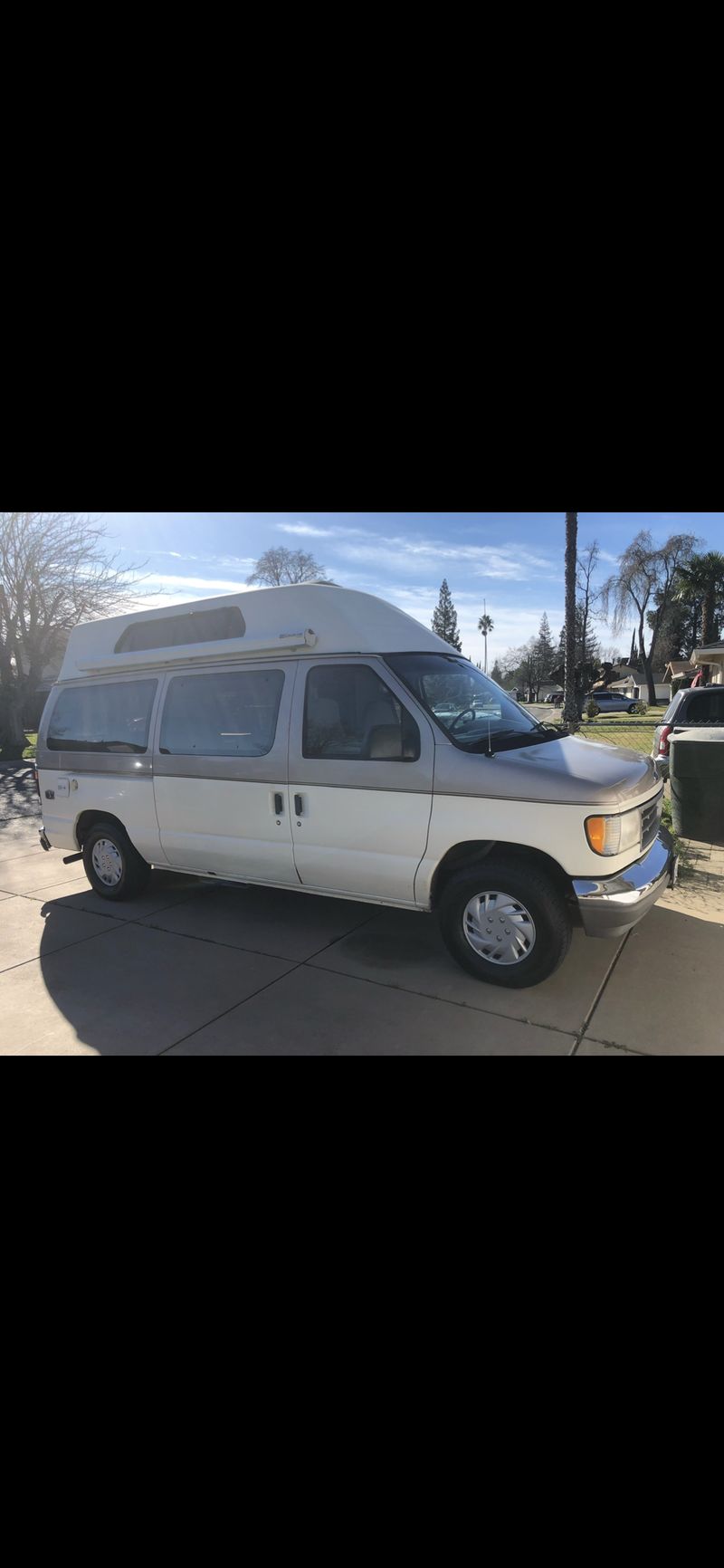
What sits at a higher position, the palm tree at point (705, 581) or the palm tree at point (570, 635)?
the palm tree at point (705, 581)

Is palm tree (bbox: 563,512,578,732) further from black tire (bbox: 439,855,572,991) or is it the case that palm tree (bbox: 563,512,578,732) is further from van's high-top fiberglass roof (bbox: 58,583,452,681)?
black tire (bbox: 439,855,572,991)

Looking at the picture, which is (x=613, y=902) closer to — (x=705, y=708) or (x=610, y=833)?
(x=610, y=833)

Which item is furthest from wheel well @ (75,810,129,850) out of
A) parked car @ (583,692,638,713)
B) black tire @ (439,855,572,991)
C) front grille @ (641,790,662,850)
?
parked car @ (583,692,638,713)

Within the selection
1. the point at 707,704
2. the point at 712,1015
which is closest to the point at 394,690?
the point at 712,1015

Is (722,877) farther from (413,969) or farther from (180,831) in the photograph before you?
(180,831)

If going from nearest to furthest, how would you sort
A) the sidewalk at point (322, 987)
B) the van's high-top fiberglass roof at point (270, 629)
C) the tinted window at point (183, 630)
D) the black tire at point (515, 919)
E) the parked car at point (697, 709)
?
1. the sidewalk at point (322, 987)
2. the black tire at point (515, 919)
3. the van's high-top fiberglass roof at point (270, 629)
4. the tinted window at point (183, 630)
5. the parked car at point (697, 709)

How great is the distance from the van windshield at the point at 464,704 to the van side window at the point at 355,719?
0.58 feet

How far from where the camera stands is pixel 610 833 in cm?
369

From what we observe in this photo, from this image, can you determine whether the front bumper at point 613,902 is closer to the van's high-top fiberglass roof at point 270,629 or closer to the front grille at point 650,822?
the front grille at point 650,822

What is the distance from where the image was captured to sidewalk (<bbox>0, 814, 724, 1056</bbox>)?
11.5 feet

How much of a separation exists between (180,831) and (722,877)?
460cm

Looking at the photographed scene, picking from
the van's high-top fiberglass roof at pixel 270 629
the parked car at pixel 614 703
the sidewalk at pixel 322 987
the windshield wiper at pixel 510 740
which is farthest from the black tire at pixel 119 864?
the parked car at pixel 614 703

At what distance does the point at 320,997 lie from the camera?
157 inches

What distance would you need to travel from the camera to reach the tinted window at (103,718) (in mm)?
5602
